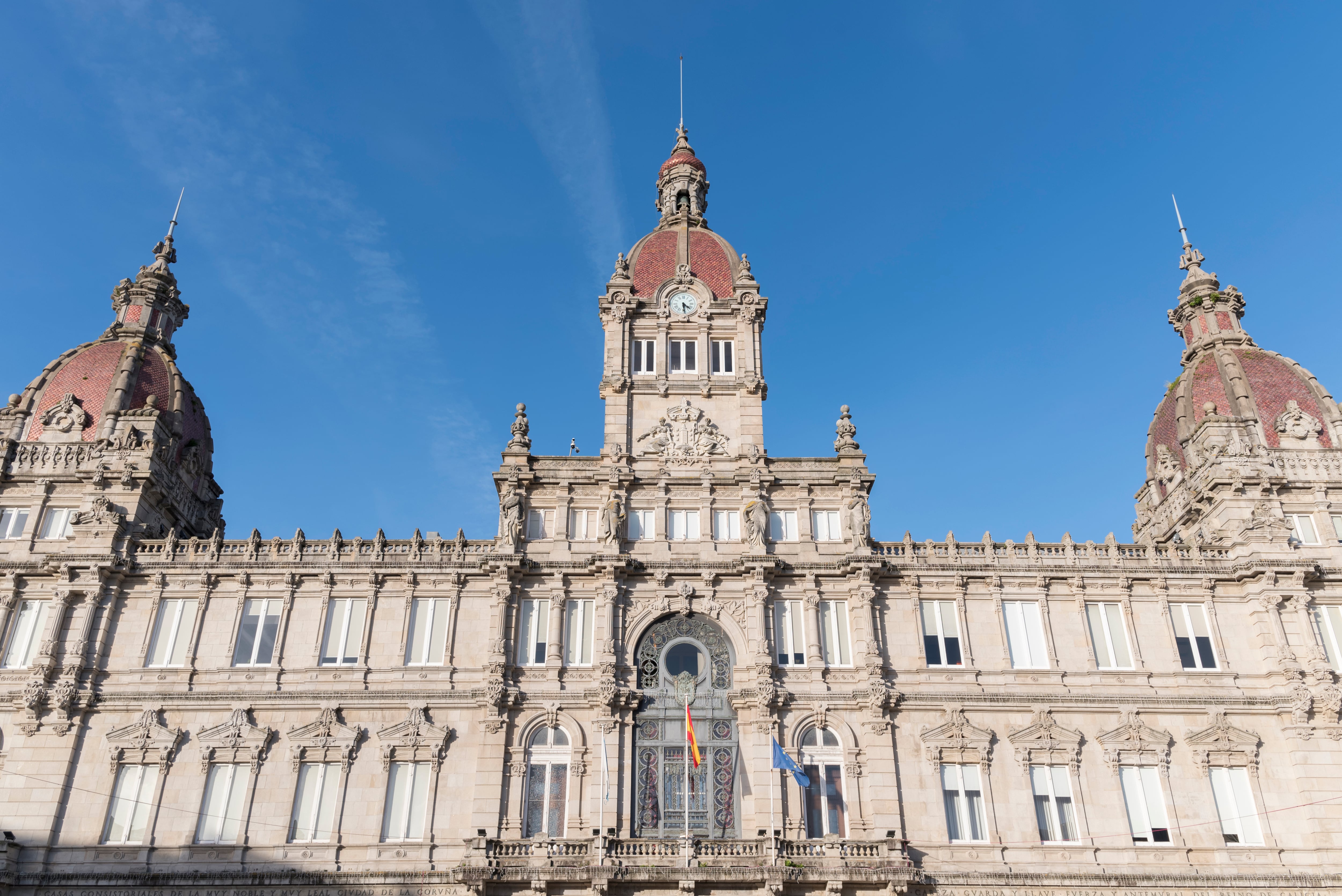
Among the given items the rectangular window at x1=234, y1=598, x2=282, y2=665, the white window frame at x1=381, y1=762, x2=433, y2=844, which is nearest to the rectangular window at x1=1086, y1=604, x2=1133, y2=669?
the white window frame at x1=381, y1=762, x2=433, y2=844

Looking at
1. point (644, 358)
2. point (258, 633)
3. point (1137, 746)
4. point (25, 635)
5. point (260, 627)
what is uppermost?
point (644, 358)

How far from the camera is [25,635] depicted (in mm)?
41781

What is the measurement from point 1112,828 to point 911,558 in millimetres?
13079

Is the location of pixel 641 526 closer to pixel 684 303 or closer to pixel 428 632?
pixel 428 632

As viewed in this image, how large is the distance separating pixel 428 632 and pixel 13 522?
20.1 m

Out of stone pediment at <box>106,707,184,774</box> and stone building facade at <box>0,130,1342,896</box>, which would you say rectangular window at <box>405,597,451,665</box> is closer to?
stone building facade at <box>0,130,1342,896</box>

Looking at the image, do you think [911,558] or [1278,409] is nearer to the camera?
[911,558]

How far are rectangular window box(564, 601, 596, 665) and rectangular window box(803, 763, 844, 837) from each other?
10127 mm

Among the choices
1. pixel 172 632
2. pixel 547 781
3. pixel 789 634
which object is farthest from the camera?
pixel 789 634

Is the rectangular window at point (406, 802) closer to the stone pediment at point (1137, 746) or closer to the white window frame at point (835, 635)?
the white window frame at point (835, 635)

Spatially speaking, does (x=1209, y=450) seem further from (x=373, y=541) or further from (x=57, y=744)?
(x=57, y=744)

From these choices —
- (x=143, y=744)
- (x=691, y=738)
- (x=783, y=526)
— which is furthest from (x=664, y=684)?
(x=143, y=744)

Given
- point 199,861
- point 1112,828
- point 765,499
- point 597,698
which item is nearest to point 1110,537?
point 1112,828

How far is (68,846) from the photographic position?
37.8 m
